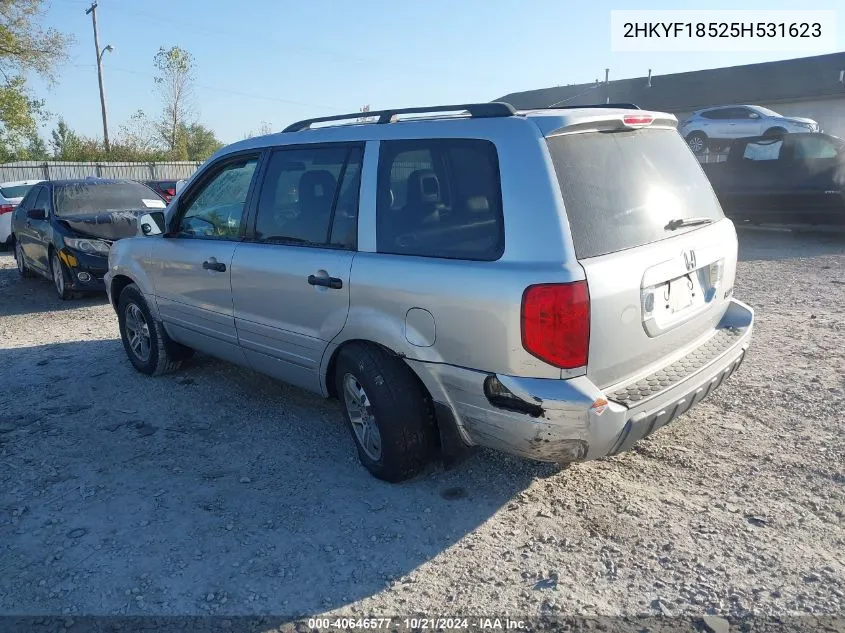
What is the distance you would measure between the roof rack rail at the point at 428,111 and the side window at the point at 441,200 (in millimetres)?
181

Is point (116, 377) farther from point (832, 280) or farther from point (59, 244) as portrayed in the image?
point (832, 280)

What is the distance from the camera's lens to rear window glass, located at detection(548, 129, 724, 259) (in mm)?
2885

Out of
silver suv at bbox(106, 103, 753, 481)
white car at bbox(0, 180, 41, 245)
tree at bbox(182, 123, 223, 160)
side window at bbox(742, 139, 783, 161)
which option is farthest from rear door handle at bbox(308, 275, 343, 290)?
tree at bbox(182, 123, 223, 160)

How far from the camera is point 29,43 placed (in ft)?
90.4

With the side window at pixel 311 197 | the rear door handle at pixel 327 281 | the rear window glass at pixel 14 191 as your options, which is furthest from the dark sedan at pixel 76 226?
the rear door handle at pixel 327 281

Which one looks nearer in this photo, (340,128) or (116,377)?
(340,128)

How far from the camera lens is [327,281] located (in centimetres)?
359

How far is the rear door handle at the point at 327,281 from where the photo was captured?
11.6 ft

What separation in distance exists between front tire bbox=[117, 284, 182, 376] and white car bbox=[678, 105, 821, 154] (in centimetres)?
1971

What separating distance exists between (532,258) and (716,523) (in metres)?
1.53

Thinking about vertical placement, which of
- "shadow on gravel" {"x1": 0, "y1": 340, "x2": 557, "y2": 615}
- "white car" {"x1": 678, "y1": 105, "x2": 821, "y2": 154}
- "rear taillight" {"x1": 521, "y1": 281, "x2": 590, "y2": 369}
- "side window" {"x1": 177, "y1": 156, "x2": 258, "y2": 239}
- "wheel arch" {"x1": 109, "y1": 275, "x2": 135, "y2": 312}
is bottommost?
"shadow on gravel" {"x1": 0, "y1": 340, "x2": 557, "y2": 615}

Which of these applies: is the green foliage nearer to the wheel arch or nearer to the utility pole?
the utility pole

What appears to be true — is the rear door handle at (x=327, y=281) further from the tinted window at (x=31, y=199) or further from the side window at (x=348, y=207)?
the tinted window at (x=31, y=199)

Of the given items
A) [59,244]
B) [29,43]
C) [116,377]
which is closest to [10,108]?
[29,43]
